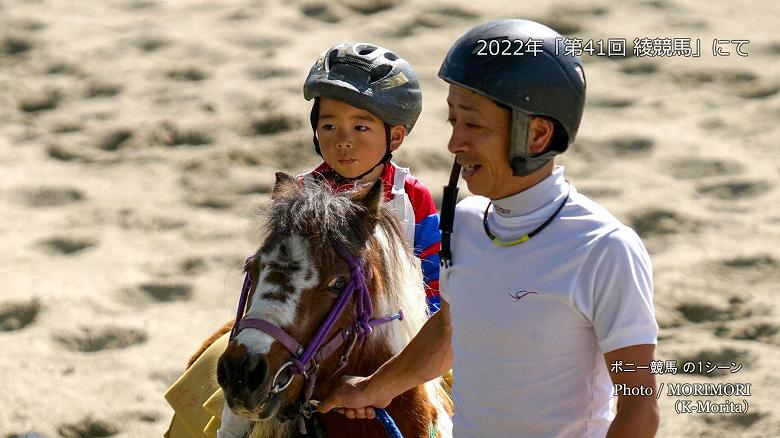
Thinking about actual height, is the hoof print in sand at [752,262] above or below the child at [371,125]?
below

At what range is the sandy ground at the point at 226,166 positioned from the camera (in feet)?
19.6

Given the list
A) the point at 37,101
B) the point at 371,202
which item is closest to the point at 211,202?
the point at 37,101

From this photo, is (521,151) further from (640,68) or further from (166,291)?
(640,68)

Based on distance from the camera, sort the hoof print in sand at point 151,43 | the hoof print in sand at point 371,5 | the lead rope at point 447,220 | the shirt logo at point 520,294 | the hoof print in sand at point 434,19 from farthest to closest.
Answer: the hoof print in sand at point 371,5
the hoof print in sand at point 151,43
the hoof print in sand at point 434,19
the lead rope at point 447,220
the shirt logo at point 520,294

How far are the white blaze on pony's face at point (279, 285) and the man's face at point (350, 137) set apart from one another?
33.8 inches

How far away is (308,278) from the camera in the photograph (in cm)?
306

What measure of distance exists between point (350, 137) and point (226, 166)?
394cm

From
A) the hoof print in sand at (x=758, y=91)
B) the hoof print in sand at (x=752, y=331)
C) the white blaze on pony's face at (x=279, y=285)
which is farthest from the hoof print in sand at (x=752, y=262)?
the white blaze on pony's face at (x=279, y=285)

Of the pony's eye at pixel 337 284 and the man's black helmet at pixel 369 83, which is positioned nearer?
the pony's eye at pixel 337 284

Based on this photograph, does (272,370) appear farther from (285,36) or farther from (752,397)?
(285,36)

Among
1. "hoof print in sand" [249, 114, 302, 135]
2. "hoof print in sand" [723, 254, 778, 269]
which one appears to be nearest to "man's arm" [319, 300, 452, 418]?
"hoof print in sand" [723, 254, 778, 269]

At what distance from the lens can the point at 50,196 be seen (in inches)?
300

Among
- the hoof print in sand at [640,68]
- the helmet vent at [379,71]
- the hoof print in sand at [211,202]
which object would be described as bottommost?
the hoof print in sand at [211,202]

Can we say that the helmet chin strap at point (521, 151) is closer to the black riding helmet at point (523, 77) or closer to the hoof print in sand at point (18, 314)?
the black riding helmet at point (523, 77)
